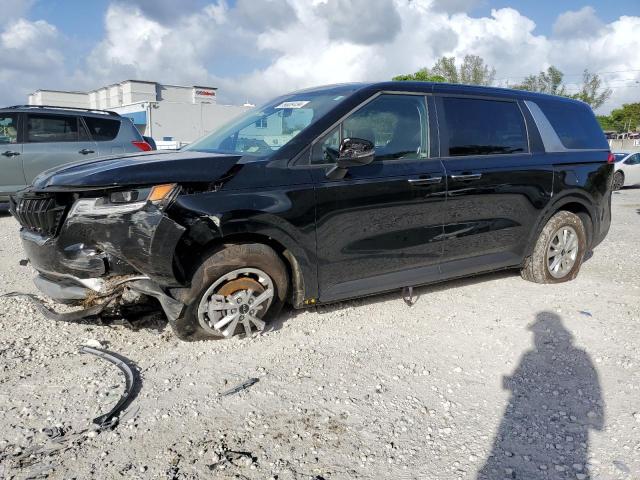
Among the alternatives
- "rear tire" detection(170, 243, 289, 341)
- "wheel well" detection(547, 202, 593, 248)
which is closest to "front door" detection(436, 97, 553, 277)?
"wheel well" detection(547, 202, 593, 248)

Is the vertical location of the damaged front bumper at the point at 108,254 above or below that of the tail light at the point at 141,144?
below

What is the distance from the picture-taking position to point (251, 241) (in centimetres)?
357

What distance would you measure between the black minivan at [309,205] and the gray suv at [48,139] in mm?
4916

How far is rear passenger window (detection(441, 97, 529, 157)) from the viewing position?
441cm

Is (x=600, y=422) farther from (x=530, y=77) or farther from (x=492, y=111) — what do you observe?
(x=530, y=77)

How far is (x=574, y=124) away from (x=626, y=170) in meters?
13.9

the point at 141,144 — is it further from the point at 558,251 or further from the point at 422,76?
the point at 422,76

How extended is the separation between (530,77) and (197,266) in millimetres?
40560

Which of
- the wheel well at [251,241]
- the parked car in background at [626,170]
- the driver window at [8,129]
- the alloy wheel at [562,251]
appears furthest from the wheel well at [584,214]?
the parked car in background at [626,170]

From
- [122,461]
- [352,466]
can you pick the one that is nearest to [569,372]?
[352,466]

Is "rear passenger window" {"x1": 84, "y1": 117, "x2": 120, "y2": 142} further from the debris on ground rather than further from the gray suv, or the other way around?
the debris on ground

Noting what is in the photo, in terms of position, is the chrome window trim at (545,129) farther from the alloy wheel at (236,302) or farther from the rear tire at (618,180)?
the rear tire at (618,180)

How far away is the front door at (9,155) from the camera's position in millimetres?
8195

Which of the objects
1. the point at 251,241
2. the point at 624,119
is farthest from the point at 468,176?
the point at 624,119
